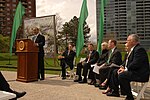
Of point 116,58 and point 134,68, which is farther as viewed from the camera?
point 116,58

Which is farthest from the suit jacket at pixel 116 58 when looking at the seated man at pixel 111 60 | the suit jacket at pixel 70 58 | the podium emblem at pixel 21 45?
the podium emblem at pixel 21 45

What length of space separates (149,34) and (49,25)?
34943 mm

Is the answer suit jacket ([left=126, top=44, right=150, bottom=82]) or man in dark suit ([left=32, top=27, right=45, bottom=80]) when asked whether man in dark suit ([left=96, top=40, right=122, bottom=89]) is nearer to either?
suit jacket ([left=126, top=44, right=150, bottom=82])

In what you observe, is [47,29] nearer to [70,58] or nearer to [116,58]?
[70,58]

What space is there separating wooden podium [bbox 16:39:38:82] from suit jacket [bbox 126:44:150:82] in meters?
4.29

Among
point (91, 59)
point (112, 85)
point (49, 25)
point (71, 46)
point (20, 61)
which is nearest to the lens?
point (112, 85)

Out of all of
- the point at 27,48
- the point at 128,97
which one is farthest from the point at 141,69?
the point at 27,48

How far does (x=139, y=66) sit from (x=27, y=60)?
451 cm

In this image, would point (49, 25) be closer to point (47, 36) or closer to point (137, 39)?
point (47, 36)

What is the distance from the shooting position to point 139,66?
5375mm

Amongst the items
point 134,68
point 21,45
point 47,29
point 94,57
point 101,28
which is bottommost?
point 134,68

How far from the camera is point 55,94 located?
6.56 meters

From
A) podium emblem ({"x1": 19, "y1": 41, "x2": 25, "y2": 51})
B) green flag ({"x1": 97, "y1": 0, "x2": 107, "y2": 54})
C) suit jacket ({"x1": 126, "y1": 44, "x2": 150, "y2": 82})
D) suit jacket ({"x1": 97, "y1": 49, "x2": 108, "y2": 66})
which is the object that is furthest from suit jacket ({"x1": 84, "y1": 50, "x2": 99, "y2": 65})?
suit jacket ({"x1": 126, "y1": 44, "x2": 150, "y2": 82})

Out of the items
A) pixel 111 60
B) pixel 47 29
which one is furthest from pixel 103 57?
pixel 47 29
